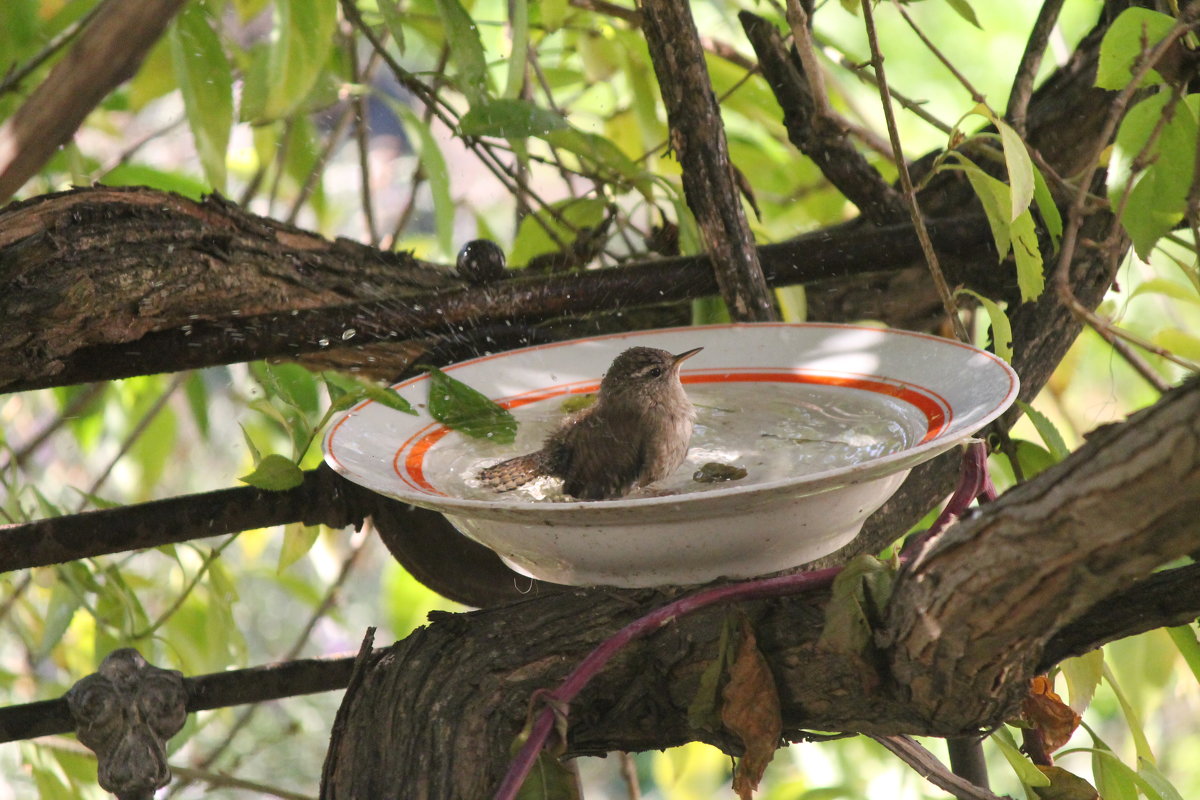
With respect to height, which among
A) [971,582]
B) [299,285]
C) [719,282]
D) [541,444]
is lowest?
[971,582]

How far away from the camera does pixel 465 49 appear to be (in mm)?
1439

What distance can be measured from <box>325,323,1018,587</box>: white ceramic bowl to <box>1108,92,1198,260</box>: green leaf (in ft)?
0.60

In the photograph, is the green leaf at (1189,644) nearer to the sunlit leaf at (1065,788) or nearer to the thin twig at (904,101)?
the sunlit leaf at (1065,788)

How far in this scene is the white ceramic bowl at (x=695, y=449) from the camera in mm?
913

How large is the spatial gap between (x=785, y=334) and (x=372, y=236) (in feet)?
3.51

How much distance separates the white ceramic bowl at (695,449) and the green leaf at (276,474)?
8 cm

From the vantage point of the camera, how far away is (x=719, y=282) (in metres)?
1.47

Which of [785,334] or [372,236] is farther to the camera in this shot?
[372,236]

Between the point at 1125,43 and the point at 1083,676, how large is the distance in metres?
0.66

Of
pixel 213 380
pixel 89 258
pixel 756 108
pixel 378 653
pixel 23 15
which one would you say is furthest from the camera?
pixel 213 380

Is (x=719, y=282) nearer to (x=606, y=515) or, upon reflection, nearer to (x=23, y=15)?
(x=606, y=515)

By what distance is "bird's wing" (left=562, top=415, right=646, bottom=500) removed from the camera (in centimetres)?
135

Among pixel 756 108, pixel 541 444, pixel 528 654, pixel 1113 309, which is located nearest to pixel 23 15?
pixel 541 444

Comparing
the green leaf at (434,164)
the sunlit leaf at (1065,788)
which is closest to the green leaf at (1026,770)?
the sunlit leaf at (1065,788)
